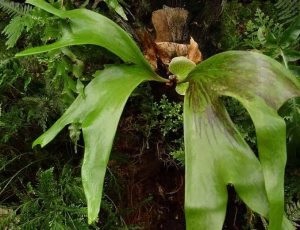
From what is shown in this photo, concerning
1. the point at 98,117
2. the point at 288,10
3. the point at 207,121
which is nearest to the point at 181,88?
the point at 207,121

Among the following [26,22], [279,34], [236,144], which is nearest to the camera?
[236,144]

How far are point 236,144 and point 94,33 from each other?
0.54 metres

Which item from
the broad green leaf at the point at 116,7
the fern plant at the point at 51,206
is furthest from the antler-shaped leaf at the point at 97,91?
the fern plant at the point at 51,206

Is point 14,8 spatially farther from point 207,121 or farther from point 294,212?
point 294,212

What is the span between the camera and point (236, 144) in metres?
1.32

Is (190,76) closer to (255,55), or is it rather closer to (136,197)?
(255,55)

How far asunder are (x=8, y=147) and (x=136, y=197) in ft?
1.56

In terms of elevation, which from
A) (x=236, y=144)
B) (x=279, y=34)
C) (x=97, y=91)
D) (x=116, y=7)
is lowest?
(x=236, y=144)

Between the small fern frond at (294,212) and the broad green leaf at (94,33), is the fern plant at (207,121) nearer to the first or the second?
the broad green leaf at (94,33)

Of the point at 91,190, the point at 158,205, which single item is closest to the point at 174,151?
the point at 158,205

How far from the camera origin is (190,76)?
1530 mm

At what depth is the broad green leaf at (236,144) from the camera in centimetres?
122

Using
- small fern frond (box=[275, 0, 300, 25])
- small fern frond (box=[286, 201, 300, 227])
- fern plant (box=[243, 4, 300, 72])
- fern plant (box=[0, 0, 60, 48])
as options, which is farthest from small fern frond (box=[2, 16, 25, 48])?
small fern frond (box=[286, 201, 300, 227])

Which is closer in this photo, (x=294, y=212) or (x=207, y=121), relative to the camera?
(x=207, y=121)
